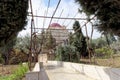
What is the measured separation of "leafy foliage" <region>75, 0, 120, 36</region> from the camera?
494cm

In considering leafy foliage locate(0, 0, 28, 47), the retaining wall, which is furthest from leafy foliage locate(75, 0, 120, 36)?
leafy foliage locate(0, 0, 28, 47)

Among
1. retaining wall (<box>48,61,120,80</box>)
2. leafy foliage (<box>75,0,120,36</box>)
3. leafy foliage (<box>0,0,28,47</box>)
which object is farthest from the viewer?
retaining wall (<box>48,61,120,80</box>)

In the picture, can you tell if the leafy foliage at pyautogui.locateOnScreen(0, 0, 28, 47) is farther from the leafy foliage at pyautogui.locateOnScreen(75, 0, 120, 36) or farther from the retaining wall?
the retaining wall

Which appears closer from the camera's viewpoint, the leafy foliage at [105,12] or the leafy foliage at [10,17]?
the leafy foliage at [10,17]

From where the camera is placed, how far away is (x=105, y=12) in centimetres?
514

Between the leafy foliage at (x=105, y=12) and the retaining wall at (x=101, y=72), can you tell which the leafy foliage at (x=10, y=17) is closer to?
the leafy foliage at (x=105, y=12)

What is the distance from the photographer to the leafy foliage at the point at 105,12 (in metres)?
4.94

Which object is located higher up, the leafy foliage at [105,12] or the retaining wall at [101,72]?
the leafy foliage at [105,12]

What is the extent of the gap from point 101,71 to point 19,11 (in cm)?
349

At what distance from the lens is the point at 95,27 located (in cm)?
571

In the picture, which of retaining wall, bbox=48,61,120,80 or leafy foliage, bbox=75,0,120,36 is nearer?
leafy foliage, bbox=75,0,120,36

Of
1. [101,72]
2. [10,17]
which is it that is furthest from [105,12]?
[101,72]

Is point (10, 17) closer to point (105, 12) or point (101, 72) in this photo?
point (105, 12)

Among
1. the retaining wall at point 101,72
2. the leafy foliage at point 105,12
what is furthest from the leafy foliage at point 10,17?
the retaining wall at point 101,72
